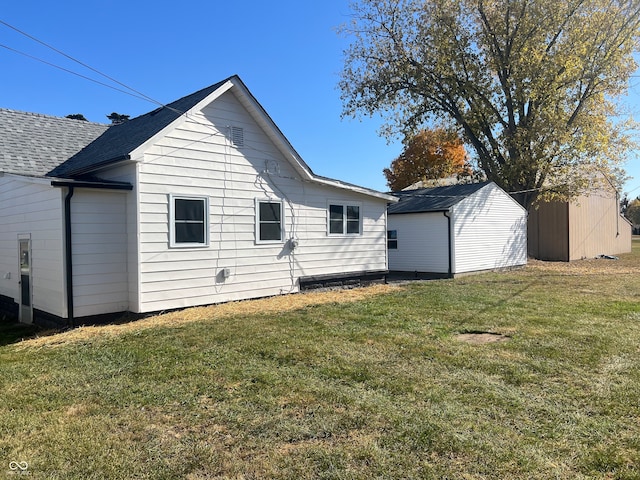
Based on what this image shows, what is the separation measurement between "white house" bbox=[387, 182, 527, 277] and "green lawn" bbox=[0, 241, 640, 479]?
356 inches

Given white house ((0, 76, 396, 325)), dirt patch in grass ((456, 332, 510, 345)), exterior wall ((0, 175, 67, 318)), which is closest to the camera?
dirt patch in grass ((456, 332, 510, 345))

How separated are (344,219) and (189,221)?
16.2 feet

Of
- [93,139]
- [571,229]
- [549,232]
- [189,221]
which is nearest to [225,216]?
[189,221]

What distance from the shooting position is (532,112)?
21.6 metres

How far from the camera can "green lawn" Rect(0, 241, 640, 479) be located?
3.20 metres

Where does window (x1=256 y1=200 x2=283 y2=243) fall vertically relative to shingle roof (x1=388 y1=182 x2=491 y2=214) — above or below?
below

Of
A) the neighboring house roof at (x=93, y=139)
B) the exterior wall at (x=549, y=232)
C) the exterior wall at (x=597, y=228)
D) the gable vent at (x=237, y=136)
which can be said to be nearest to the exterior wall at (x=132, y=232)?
the neighboring house roof at (x=93, y=139)

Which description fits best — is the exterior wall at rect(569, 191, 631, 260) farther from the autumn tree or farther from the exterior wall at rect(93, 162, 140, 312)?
the exterior wall at rect(93, 162, 140, 312)

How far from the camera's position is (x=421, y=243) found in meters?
17.7

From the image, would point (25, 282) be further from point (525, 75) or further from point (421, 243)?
point (525, 75)

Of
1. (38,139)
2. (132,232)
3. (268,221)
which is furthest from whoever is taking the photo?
(38,139)

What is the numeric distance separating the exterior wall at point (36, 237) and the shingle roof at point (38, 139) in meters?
0.79

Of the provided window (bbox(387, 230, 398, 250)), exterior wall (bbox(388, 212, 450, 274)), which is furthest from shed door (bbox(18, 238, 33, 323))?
window (bbox(387, 230, 398, 250))

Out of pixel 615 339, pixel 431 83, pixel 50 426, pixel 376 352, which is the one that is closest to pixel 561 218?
pixel 431 83
